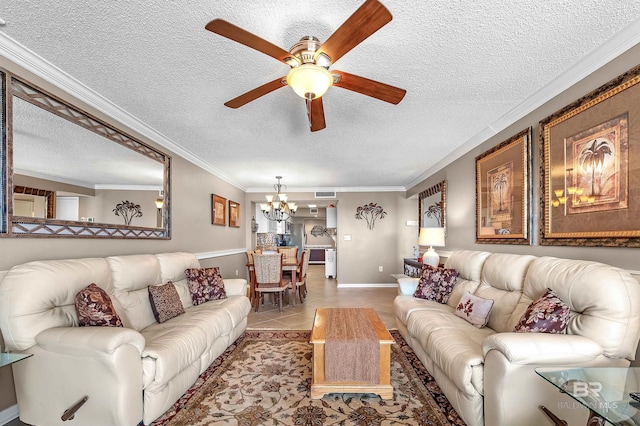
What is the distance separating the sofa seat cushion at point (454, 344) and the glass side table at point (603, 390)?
16.1 inches

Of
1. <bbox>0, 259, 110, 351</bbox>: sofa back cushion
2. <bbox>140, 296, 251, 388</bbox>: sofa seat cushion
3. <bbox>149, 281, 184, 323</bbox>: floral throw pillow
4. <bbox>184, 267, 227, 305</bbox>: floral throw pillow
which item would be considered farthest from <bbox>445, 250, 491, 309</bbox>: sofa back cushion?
<bbox>0, 259, 110, 351</bbox>: sofa back cushion

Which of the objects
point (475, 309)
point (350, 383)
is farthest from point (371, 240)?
point (350, 383)

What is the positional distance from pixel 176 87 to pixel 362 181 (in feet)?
14.6

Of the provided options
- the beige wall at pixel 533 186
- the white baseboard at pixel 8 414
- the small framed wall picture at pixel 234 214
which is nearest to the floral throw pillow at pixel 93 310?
the white baseboard at pixel 8 414

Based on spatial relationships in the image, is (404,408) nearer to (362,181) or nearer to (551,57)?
(551,57)

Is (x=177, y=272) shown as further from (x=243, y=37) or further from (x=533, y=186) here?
(x=533, y=186)

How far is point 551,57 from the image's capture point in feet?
6.43

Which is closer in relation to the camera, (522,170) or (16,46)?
(16,46)

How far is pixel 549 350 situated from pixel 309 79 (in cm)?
189

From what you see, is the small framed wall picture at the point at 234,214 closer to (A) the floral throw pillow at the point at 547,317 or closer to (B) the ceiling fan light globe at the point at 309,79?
(B) the ceiling fan light globe at the point at 309,79

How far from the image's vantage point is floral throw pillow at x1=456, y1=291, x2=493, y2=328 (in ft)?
7.97

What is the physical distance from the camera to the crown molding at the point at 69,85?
184 centimetres

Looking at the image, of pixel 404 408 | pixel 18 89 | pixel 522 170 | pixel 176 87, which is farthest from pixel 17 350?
pixel 522 170

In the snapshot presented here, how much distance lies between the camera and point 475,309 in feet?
8.23
